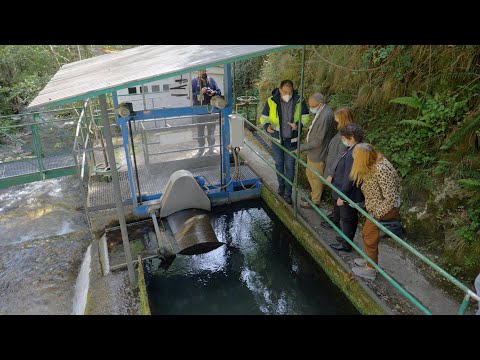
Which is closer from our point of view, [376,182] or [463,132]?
[376,182]

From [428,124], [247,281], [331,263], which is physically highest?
[428,124]

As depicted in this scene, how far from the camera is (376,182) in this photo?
395 centimetres

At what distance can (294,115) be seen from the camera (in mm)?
5750

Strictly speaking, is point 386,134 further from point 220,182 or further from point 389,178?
point 220,182

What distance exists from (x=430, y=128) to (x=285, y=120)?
88.0 inches

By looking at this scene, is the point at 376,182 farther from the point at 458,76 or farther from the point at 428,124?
the point at 458,76

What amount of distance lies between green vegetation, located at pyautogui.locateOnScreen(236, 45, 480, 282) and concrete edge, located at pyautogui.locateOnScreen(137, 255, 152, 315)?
11.6 feet

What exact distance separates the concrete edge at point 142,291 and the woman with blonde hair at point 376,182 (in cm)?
285

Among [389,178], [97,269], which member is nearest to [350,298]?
[389,178]

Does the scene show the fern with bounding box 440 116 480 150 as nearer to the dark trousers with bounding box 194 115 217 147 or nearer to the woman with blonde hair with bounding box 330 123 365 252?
the woman with blonde hair with bounding box 330 123 365 252

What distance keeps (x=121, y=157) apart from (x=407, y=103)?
18.9 ft

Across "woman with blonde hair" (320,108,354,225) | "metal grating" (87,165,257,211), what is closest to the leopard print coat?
"woman with blonde hair" (320,108,354,225)

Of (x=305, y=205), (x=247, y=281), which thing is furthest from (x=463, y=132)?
(x=247, y=281)

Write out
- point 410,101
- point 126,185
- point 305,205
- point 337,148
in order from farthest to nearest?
point 126,185, point 305,205, point 410,101, point 337,148
